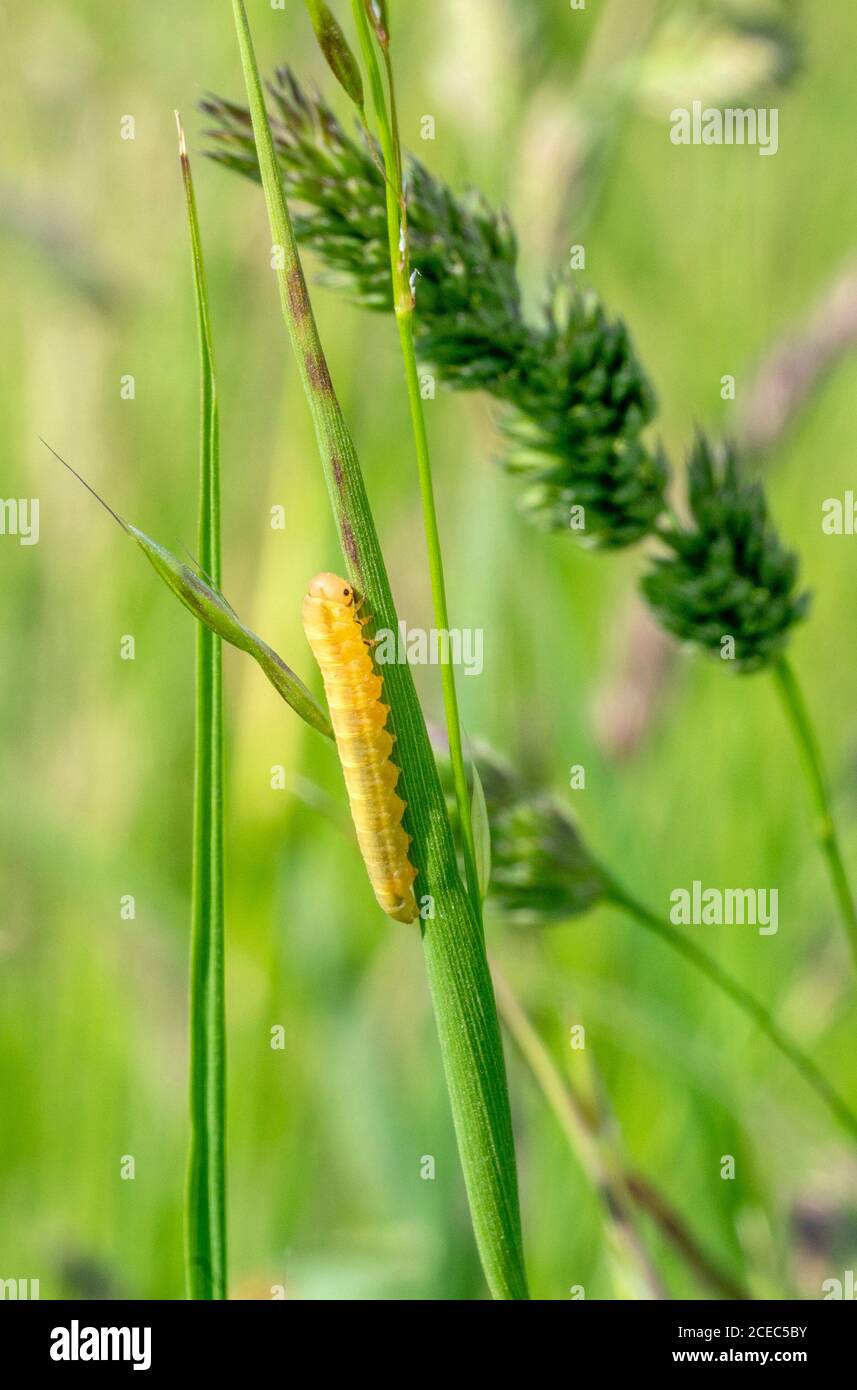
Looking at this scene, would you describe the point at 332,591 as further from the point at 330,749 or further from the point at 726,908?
the point at 330,749

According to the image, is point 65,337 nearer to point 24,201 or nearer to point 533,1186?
point 24,201

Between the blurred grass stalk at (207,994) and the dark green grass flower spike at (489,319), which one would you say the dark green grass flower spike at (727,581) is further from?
the blurred grass stalk at (207,994)

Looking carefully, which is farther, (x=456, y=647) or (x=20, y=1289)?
(x=456, y=647)

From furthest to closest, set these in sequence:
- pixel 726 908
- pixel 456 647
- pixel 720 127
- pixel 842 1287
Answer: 1. pixel 720 127
2. pixel 456 647
3. pixel 726 908
4. pixel 842 1287

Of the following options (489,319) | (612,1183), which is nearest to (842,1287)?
(612,1183)
